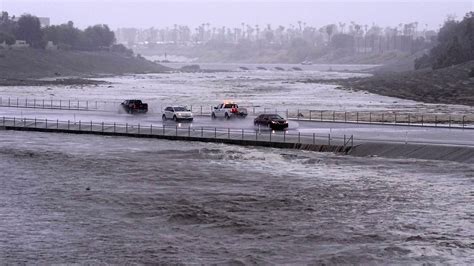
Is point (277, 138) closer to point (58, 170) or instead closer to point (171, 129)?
point (171, 129)

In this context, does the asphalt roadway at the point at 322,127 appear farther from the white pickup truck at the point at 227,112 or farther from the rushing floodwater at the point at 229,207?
the rushing floodwater at the point at 229,207

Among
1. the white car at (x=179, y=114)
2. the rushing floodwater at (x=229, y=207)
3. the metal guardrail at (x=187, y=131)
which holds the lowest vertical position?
the rushing floodwater at (x=229, y=207)

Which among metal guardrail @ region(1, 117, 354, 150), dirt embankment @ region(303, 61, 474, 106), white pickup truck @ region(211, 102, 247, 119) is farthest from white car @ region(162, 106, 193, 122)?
dirt embankment @ region(303, 61, 474, 106)

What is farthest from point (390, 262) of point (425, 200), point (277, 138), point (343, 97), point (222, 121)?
point (343, 97)

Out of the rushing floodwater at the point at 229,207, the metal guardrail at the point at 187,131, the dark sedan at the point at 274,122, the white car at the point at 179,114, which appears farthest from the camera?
the white car at the point at 179,114

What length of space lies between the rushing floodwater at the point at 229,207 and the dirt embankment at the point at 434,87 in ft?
190

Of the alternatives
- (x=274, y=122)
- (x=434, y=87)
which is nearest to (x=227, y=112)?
(x=274, y=122)

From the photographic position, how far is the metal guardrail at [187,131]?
5181 cm

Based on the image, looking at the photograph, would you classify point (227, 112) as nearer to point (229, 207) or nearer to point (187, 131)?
point (187, 131)

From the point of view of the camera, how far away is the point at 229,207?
34.1 m

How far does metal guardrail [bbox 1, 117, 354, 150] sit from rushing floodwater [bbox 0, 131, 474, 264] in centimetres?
274

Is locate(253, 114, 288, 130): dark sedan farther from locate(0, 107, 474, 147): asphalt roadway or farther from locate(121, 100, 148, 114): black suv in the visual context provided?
locate(121, 100, 148, 114): black suv

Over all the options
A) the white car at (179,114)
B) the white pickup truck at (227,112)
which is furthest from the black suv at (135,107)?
the white car at (179,114)

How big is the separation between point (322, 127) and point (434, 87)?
65.0m
